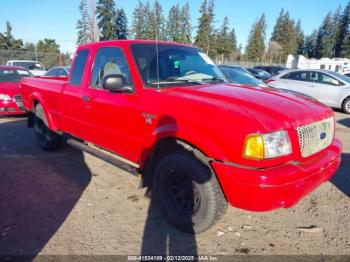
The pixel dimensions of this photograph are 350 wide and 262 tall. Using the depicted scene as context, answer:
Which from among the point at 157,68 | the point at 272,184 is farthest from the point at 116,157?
the point at 272,184

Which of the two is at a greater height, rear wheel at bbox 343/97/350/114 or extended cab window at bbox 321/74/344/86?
→ extended cab window at bbox 321/74/344/86

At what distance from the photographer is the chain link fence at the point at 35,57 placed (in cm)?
2559

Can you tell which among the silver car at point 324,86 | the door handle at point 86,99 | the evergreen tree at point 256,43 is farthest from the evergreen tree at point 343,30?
the door handle at point 86,99

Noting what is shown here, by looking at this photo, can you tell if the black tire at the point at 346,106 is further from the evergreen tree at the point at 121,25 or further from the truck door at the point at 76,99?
the evergreen tree at the point at 121,25

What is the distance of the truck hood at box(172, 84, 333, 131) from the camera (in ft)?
8.68

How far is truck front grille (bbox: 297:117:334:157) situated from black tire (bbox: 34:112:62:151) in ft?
15.0

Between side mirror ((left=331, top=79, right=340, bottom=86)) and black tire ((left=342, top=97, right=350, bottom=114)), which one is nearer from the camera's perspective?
black tire ((left=342, top=97, right=350, bottom=114))

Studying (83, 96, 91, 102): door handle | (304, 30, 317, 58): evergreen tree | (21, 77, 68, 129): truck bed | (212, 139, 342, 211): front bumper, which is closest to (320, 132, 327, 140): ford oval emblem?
(212, 139, 342, 211): front bumper

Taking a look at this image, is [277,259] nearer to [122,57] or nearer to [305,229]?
[305,229]

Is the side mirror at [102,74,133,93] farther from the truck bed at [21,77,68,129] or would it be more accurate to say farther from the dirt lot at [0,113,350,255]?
the truck bed at [21,77,68,129]

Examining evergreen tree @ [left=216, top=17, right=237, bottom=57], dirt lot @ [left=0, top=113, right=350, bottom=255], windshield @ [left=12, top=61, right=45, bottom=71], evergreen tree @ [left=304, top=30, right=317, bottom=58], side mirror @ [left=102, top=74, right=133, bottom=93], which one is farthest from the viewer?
evergreen tree @ [left=304, top=30, right=317, bottom=58]

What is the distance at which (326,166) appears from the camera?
296 centimetres

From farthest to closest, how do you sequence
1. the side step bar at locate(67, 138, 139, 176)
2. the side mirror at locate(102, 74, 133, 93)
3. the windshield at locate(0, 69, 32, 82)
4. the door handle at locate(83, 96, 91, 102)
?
the windshield at locate(0, 69, 32, 82), the door handle at locate(83, 96, 91, 102), the side step bar at locate(67, 138, 139, 176), the side mirror at locate(102, 74, 133, 93)

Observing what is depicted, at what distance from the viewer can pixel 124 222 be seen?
3.38m
